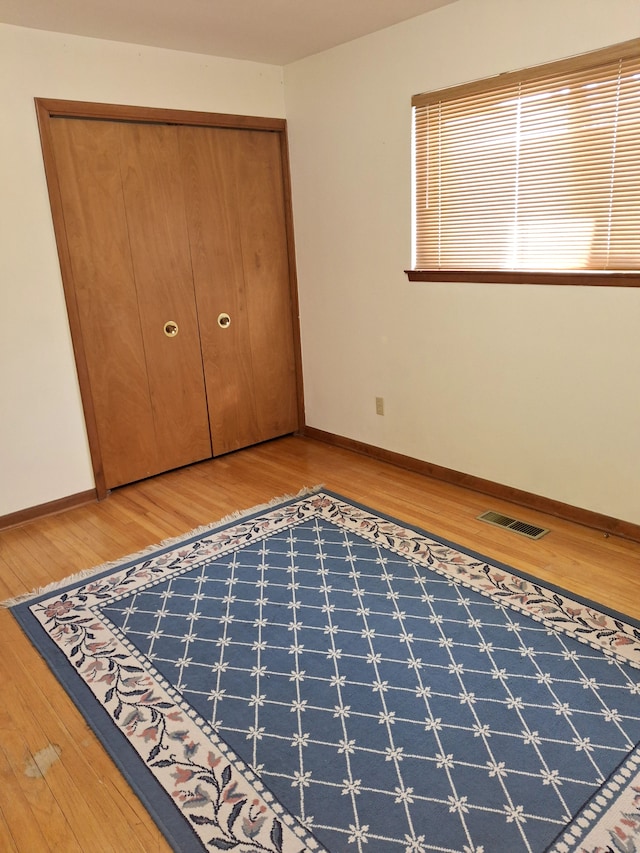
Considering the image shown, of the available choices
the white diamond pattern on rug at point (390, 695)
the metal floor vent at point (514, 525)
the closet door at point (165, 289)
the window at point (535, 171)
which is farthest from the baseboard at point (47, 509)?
the window at point (535, 171)

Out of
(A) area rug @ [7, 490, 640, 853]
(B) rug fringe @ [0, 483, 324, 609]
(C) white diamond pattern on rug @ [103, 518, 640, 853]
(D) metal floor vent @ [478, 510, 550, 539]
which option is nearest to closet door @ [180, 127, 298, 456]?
(B) rug fringe @ [0, 483, 324, 609]

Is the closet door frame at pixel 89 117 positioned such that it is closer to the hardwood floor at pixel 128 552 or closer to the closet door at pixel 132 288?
the closet door at pixel 132 288

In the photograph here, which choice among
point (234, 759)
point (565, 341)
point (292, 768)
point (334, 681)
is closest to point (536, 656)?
point (334, 681)

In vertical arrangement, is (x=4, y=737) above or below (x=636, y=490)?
below

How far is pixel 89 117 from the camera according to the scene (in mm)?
3342

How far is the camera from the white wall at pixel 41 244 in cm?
311

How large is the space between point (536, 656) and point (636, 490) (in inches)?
41.9

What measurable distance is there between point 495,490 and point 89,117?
2.91 meters

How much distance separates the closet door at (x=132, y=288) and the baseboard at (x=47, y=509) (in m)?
0.16

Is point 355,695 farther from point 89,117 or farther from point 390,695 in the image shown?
point 89,117

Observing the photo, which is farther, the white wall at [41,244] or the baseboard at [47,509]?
the baseboard at [47,509]

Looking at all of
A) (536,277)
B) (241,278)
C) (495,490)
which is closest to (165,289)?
(241,278)

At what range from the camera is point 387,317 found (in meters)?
3.80

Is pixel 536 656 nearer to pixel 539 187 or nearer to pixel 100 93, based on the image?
pixel 539 187
